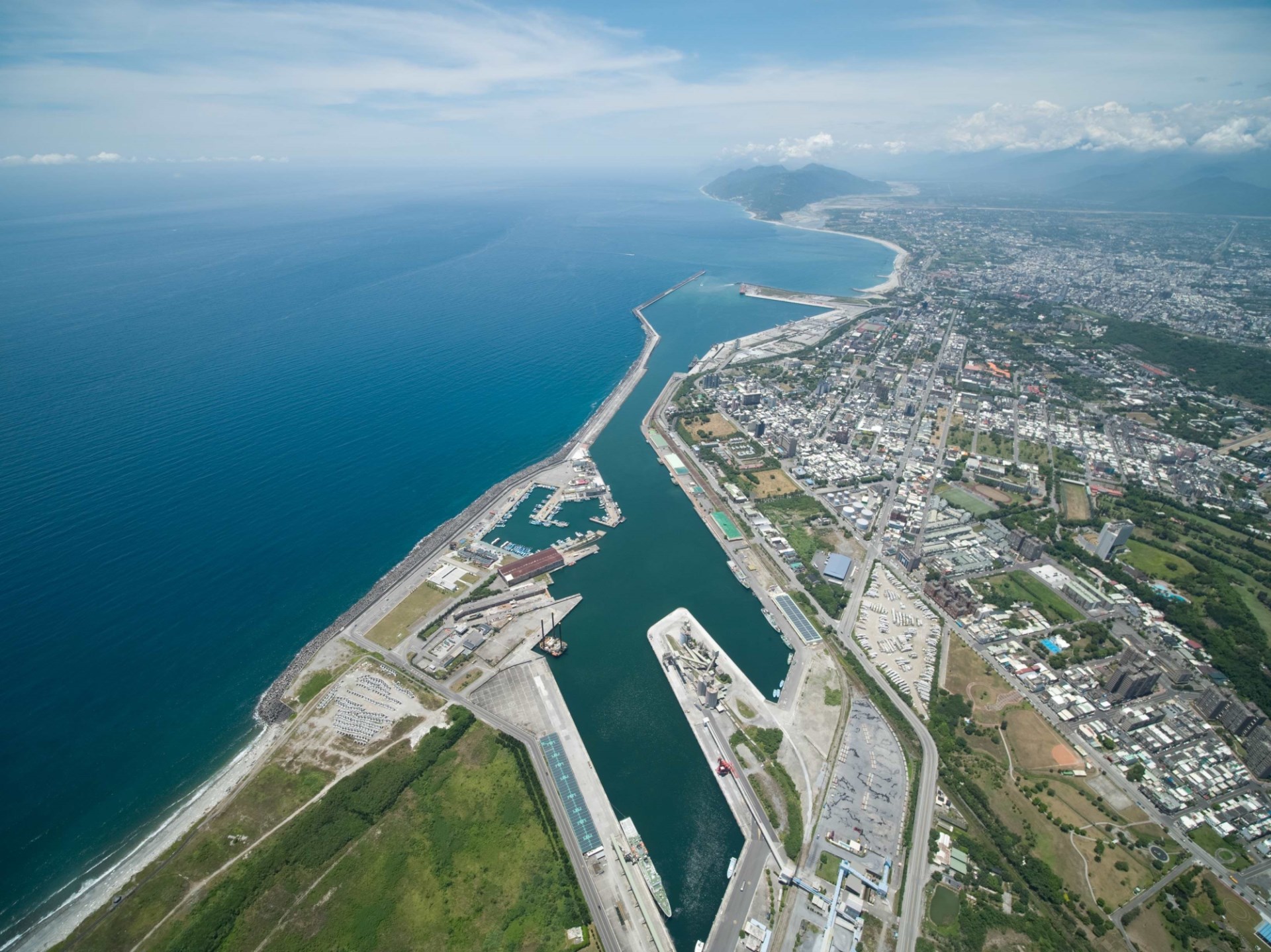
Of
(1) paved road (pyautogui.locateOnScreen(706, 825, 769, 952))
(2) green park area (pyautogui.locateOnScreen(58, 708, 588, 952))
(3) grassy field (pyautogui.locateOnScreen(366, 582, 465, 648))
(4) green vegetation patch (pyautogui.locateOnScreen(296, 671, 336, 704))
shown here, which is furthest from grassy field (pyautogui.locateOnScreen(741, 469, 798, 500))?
(4) green vegetation patch (pyautogui.locateOnScreen(296, 671, 336, 704))

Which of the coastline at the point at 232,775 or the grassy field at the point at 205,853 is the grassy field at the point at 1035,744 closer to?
the grassy field at the point at 205,853

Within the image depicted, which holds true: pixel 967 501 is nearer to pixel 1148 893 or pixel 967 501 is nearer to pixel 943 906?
pixel 1148 893

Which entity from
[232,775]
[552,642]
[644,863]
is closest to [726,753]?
[644,863]

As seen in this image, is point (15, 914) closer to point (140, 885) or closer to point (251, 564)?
point (140, 885)

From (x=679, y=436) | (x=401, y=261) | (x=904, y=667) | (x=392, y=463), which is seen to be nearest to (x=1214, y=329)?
(x=679, y=436)

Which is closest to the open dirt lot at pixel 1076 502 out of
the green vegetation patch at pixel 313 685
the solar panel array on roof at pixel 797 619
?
the solar panel array on roof at pixel 797 619
